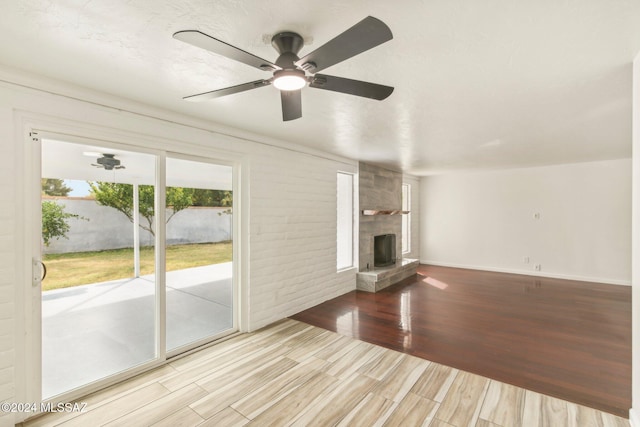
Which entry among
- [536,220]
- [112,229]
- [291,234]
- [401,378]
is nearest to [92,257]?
[112,229]

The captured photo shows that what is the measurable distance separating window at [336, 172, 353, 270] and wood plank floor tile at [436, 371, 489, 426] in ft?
9.70

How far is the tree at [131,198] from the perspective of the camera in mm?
2483

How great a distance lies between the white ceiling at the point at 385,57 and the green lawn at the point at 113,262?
1.34m

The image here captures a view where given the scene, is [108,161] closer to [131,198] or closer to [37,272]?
[131,198]

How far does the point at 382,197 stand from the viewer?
6.08 meters

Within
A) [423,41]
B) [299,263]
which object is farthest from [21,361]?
[423,41]

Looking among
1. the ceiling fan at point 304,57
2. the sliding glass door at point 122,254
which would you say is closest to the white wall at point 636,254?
the ceiling fan at point 304,57

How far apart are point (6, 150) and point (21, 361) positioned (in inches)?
55.8

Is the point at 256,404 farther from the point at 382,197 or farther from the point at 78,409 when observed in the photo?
the point at 382,197

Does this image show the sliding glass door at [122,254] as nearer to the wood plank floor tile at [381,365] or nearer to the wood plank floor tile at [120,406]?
the wood plank floor tile at [120,406]

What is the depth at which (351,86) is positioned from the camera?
5.18ft

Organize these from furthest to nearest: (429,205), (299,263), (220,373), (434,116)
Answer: (429,205) → (299,263) → (434,116) → (220,373)

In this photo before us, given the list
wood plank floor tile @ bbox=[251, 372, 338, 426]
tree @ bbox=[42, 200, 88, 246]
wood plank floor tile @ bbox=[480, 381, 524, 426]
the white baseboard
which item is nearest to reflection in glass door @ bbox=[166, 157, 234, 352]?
tree @ bbox=[42, 200, 88, 246]

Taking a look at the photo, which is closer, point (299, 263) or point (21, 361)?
point (21, 361)
